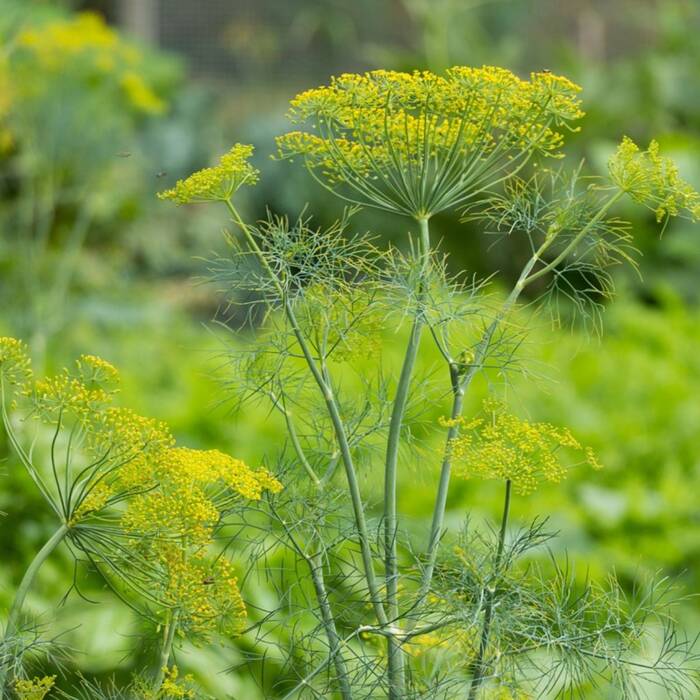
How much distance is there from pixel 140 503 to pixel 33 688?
0.20 m

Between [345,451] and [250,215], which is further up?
[345,451]

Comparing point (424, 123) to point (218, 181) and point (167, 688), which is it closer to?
point (218, 181)

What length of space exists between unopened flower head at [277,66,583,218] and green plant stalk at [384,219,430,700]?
0.15ft

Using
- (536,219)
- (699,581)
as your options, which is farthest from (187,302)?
(536,219)

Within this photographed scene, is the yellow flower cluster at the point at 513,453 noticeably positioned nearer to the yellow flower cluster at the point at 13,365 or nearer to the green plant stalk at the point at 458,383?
the green plant stalk at the point at 458,383

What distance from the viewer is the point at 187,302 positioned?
8109 mm

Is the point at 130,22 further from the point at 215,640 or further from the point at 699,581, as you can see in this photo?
the point at 215,640

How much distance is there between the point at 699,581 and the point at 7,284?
4469 mm

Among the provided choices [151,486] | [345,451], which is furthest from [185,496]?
[345,451]

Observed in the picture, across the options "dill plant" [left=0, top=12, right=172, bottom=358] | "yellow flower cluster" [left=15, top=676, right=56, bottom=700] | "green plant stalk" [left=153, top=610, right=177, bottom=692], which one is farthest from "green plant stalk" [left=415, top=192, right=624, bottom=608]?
"dill plant" [left=0, top=12, right=172, bottom=358]

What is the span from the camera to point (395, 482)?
3.65 ft

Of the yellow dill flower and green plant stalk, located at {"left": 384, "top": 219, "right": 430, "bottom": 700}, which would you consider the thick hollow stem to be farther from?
the yellow dill flower

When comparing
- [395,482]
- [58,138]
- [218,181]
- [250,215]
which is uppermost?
[218,181]

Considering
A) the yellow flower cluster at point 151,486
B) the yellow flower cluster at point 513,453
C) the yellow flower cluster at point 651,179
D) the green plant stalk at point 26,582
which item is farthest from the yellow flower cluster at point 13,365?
the yellow flower cluster at point 651,179
